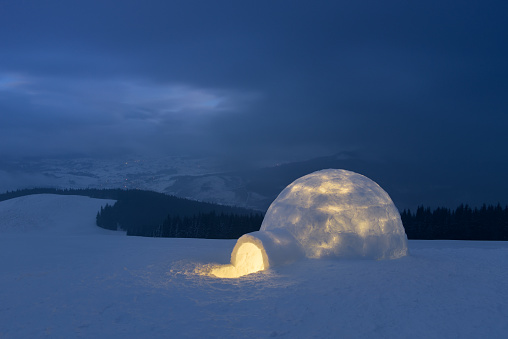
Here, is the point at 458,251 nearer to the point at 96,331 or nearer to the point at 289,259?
the point at 289,259

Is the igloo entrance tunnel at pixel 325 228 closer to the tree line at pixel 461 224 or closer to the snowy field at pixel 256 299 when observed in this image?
the snowy field at pixel 256 299

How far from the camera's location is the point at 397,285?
441 inches

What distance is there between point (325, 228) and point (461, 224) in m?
32.8

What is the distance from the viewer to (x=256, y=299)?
10.0m

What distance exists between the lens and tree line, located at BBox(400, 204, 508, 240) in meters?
38.9

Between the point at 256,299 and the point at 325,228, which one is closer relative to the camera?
the point at 256,299

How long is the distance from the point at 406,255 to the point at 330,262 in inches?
189

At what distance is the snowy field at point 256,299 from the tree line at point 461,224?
2625 cm

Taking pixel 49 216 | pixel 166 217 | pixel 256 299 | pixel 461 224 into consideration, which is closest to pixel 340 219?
pixel 256 299

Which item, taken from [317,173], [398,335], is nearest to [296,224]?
[317,173]

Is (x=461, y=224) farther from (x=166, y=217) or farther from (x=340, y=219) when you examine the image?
(x=166, y=217)

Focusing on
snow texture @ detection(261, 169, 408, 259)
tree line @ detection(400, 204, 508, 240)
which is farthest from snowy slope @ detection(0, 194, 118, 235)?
snow texture @ detection(261, 169, 408, 259)

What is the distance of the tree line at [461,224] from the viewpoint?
38875 millimetres

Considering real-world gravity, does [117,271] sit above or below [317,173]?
below
